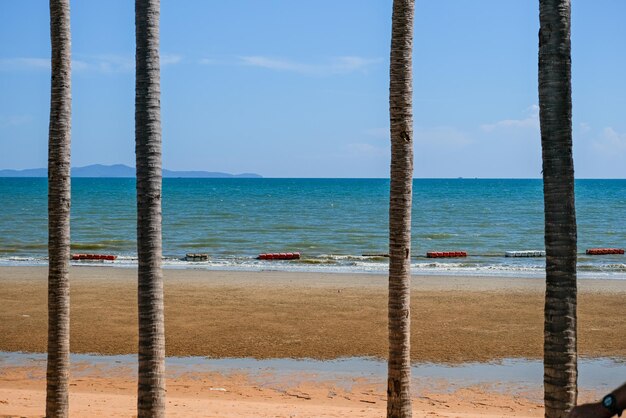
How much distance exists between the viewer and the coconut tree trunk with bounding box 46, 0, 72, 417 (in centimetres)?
758

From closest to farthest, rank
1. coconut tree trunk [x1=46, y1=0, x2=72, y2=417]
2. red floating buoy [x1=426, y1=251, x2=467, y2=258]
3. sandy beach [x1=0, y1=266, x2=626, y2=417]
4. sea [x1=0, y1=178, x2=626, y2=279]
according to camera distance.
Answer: coconut tree trunk [x1=46, y1=0, x2=72, y2=417], sandy beach [x1=0, y1=266, x2=626, y2=417], sea [x1=0, y1=178, x2=626, y2=279], red floating buoy [x1=426, y1=251, x2=467, y2=258]

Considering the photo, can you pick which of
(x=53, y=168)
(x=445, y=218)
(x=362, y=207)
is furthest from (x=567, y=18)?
(x=362, y=207)

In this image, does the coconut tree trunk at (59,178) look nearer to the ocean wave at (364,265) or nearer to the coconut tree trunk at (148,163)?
the coconut tree trunk at (148,163)

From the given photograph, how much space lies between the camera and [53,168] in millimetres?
7586

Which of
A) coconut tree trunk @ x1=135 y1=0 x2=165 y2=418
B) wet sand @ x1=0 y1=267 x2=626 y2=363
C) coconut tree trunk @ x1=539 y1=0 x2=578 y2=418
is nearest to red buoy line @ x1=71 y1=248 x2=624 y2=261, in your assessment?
wet sand @ x1=0 y1=267 x2=626 y2=363

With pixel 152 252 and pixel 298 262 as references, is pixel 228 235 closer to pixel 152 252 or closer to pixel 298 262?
pixel 298 262

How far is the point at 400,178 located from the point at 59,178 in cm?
307

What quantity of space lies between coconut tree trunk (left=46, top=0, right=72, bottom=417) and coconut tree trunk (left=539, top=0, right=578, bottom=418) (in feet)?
14.8

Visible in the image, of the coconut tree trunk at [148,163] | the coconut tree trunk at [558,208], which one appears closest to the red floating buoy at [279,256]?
the coconut tree trunk at [148,163]

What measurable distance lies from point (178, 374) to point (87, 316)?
6.12 m

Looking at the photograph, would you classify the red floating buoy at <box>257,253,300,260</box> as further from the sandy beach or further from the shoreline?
the sandy beach

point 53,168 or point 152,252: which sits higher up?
point 53,168

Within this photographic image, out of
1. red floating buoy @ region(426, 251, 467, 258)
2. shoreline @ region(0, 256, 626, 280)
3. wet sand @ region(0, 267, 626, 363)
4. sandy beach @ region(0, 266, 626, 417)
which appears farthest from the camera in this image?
red floating buoy @ region(426, 251, 467, 258)

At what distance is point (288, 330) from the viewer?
16.8 metres
